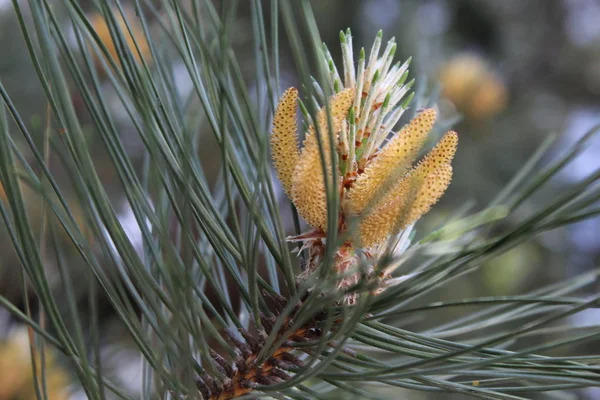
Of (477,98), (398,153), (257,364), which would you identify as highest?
(477,98)

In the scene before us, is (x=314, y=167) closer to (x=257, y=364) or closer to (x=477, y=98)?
(x=257, y=364)

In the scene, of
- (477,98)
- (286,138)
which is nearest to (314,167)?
(286,138)

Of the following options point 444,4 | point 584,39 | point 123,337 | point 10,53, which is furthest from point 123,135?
point 584,39

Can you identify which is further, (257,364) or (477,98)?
(477,98)

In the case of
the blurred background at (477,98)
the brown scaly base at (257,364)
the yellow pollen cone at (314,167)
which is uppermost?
the blurred background at (477,98)

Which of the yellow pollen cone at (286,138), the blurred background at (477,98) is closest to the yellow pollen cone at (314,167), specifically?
the yellow pollen cone at (286,138)

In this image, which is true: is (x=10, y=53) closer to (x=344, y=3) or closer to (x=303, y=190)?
(x=303, y=190)

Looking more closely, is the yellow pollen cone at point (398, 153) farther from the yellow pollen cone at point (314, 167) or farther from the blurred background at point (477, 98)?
the blurred background at point (477, 98)
